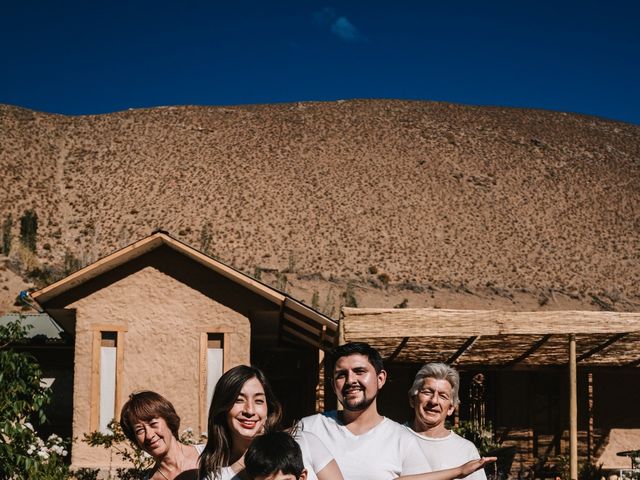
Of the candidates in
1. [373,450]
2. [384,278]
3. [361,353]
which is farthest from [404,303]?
[373,450]

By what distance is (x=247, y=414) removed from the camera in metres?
3.91

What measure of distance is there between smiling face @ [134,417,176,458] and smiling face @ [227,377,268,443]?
39 cm

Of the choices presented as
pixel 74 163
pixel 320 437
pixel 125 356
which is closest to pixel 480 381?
pixel 125 356

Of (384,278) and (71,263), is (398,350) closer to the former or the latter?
(71,263)

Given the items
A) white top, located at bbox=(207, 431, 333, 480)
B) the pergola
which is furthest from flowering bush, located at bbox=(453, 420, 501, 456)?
white top, located at bbox=(207, 431, 333, 480)

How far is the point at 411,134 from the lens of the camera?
2744 inches

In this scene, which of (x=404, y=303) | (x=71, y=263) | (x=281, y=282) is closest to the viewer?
(x=71, y=263)

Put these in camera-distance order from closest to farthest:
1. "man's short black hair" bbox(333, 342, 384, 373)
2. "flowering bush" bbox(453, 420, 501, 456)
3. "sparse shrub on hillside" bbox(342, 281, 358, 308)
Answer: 1. "man's short black hair" bbox(333, 342, 384, 373)
2. "flowering bush" bbox(453, 420, 501, 456)
3. "sparse shrub on hillside" bbox(342, 281, 358, 308)

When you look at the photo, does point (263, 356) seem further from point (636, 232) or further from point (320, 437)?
point (636, 232)

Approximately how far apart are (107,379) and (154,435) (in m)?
8.92

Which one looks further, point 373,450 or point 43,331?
point 43,331

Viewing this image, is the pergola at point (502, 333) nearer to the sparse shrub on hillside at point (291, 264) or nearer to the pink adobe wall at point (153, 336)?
the pink adobe wall at point (153, 336)

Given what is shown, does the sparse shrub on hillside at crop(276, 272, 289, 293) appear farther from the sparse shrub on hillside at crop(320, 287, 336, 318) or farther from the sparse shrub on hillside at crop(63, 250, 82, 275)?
the sparse shrub on hillside at crop(63, 250, 82, 275)

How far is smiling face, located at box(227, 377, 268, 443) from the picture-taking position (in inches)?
154
